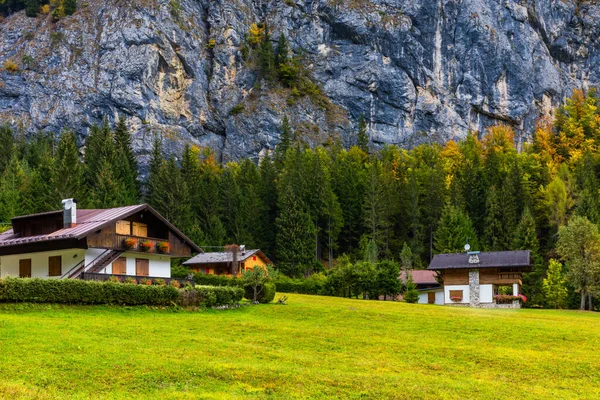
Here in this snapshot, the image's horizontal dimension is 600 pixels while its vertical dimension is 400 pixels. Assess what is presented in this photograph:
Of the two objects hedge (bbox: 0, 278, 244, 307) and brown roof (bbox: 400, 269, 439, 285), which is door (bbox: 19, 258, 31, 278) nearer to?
hedge (bbox: 0, 278, 244, 307)

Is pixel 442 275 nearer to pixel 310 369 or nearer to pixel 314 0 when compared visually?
pixel 310 369

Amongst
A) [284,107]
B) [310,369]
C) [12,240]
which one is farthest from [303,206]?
[310,369]

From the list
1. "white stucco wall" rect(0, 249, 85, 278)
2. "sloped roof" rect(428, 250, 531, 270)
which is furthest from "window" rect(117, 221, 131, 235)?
"sloped roof" rect(428, 250, 531, 270)

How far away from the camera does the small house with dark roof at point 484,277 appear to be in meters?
59.3

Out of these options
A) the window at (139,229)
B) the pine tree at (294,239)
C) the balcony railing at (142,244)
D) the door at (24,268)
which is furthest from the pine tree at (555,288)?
the door at (24,268)

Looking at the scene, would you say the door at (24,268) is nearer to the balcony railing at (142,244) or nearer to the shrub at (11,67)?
the balcony railing at (142,244)

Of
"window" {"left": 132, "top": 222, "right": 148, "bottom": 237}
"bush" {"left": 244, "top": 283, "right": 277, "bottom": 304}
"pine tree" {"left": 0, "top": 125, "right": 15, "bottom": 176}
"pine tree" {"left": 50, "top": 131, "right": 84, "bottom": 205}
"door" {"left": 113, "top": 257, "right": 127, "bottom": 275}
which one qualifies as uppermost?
"pine tree" {"left": 0, "top": 125, "right": 15, "bottom": 176}

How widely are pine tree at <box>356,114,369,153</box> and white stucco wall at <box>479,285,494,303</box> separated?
233 feet

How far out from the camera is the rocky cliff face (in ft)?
416

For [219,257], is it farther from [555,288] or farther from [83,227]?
[555,288]

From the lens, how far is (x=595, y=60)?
15438 centimetres

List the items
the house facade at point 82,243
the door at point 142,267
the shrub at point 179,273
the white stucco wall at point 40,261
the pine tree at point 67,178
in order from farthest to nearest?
the pine tree at point 67,178 → the shrub at point 179,273 → the door at point 142,267 → the white stucco wall at point 40,261 → the house facade at point 82,243

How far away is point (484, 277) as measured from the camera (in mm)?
60906

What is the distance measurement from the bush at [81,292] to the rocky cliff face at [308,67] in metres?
92.1
